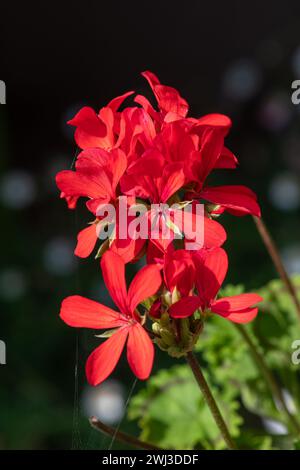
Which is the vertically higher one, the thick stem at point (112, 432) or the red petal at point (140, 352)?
the red petal at point (140, 352)

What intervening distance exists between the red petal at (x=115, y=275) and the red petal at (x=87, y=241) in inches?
1.1

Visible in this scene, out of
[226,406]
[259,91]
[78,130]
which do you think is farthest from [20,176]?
[78,130]

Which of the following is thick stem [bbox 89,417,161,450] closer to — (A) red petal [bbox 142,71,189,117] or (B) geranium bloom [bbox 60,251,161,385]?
(B) geranium bloom [bbox 60,251,161,385]

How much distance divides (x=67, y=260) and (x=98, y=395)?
1.22ft

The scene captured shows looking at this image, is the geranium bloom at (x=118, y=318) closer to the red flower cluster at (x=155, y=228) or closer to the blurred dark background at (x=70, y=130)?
the red flower cluster at (x=155, y=228)

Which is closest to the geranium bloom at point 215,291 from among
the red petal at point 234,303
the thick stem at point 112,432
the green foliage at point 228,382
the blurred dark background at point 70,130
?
the red petal at point 234,303

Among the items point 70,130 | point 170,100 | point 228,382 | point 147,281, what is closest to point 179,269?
point 147,281

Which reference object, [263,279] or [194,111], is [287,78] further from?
[263,279]

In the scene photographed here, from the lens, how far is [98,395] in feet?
5.05

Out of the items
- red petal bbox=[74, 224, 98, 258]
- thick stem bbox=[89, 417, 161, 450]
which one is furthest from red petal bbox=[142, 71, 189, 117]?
thick stem bbox=[89, 417, 161, 450]

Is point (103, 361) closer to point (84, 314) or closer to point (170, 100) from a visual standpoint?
point (84, 314)

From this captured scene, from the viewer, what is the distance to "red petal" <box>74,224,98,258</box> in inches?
25.7

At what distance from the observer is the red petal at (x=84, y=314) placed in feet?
2.07

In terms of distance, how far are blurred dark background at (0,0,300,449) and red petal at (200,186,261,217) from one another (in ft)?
2.27
